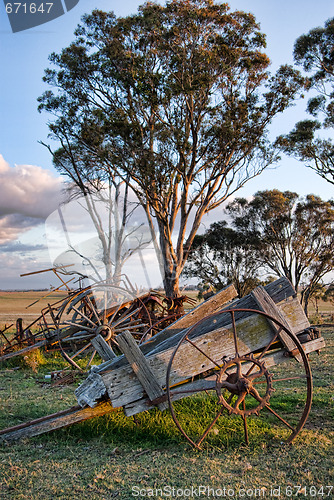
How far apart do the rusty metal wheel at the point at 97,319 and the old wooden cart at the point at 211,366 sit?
410 cm

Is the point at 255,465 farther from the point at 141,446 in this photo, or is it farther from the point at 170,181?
the point at 170,181

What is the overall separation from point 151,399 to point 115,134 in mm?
13308

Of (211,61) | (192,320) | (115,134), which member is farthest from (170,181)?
(192,320)

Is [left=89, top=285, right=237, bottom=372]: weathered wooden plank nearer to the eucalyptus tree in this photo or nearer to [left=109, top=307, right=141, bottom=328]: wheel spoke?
[left=109, top=307, right=141, bottom=328]: wheel spoke

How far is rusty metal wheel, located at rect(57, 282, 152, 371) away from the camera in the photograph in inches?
320

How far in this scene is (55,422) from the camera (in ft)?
12.2

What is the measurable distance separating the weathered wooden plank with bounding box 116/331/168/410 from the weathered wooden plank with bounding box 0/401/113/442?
20.7 inches

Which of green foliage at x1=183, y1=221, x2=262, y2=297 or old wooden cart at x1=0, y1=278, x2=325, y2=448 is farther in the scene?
green foliage at x1=183, y1=221, x2=262, y2=297

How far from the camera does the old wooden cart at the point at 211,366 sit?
3486mm

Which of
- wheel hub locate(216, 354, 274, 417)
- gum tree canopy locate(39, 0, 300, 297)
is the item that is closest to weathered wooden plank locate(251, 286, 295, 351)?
wheel hub locate(216, 354, 274, 417)

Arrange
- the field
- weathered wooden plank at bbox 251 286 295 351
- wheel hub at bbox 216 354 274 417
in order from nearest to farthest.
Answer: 1. the field
2. wheel hub at bbox 216 354 274 417
3. weathered wooden plank at bbox 251 286 295 351

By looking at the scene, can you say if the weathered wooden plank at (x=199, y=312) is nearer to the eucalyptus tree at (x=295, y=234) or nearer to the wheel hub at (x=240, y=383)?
the wheel hub at (x=240, y=383)

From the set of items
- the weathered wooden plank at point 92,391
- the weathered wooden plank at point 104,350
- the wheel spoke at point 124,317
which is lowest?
the weathered wooden plank at point 92,391

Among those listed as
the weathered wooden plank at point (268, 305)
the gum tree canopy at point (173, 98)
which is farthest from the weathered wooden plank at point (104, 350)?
the gum tree canopy at point (173, 98)
